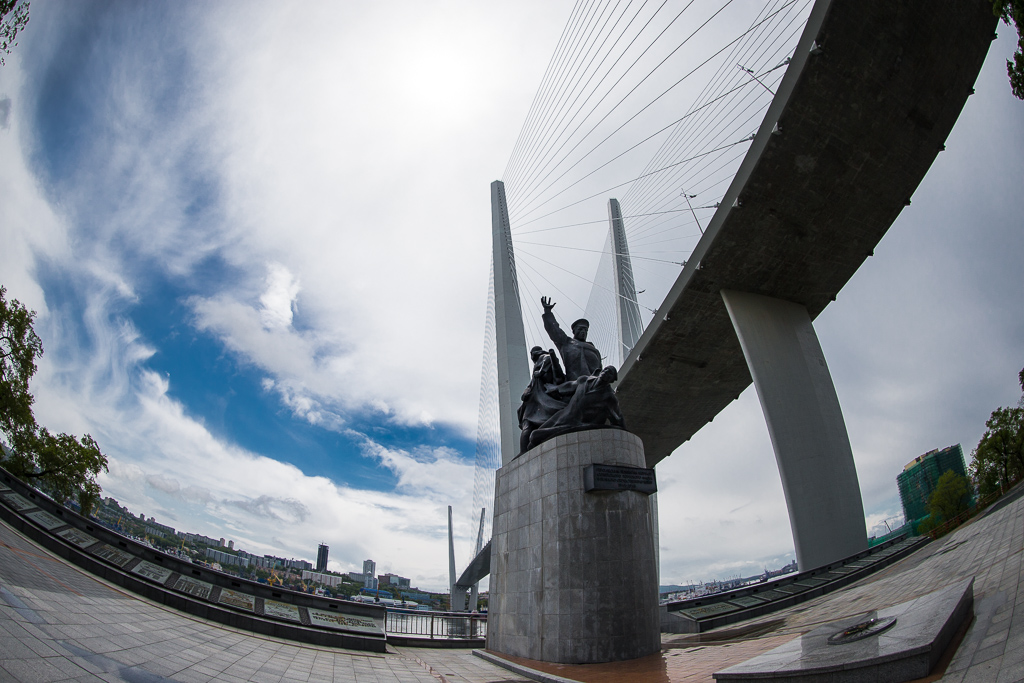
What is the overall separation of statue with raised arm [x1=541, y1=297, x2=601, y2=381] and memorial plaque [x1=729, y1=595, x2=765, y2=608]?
224 inches

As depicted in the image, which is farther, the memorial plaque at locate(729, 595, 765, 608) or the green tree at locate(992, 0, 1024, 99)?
the memorial plaque at locate(729, 595, 765, 608)

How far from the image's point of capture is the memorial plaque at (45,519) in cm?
735

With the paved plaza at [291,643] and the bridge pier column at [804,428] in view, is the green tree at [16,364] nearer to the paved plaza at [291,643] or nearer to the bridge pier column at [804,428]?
the paved plaza at [291,643]

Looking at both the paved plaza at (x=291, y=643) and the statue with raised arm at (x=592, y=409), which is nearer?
the paved plaza at (x=291, y=643)

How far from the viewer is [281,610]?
689 centimetres

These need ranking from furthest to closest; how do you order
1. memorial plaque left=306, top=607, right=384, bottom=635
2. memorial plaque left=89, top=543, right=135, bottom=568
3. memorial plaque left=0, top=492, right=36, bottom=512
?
1. memorial plaque left=0, top=492, right=36, bottom=512
2. memorial plaque left=306, top=607, right=384, bottom=635
3. memorial plaque left=89, top=543, right=135, bottom=568

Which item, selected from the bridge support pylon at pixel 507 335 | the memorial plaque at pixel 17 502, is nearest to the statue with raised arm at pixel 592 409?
the memorial plaque at pixel 17 502

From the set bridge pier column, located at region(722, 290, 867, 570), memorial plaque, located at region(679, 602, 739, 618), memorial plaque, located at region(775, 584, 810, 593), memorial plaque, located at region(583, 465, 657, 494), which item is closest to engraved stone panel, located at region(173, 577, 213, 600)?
memorial plaque, located at region(583, 465, 657, 494)

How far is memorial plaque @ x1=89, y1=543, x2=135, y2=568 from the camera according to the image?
677cm

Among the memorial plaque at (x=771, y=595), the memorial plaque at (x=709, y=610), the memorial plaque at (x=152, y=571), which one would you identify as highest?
the memorial plaque at (x=152, y=571)

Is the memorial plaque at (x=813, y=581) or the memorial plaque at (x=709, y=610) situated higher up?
the memorial plaque at (x=813, y=581)

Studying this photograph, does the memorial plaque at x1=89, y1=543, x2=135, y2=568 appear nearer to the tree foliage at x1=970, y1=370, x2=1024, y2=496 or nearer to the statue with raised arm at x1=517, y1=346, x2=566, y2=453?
the statue with raised arm at x1=517, y1=346, x2=566, y2=453

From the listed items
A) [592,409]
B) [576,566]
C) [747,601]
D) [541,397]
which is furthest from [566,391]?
[747,601]

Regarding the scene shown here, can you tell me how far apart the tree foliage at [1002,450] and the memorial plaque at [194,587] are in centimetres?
2437
